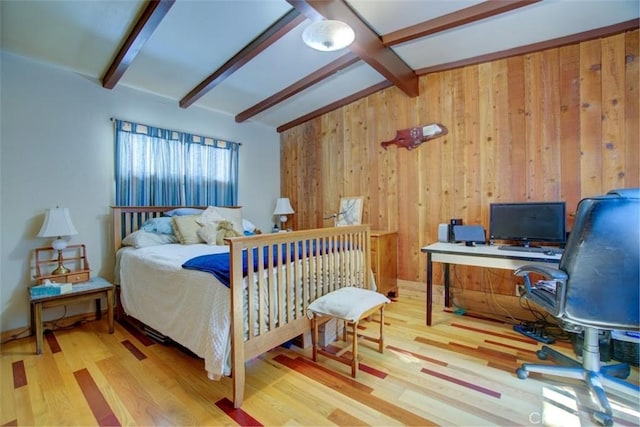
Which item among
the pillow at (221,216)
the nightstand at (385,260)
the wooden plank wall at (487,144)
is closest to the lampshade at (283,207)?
the wooden plank wall at (487,144)

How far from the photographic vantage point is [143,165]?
10.6 feet

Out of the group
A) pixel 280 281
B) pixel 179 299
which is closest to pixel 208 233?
pixel 179 299

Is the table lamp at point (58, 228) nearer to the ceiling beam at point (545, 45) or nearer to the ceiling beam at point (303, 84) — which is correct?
the ceiling beam at point (303, 84)

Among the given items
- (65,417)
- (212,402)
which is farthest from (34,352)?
(212,402)

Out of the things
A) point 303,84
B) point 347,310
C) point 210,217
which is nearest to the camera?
point 347,310

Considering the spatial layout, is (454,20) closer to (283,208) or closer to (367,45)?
(367,45)

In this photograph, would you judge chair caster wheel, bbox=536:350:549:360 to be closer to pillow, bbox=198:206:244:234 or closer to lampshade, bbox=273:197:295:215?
pillow, bbox=198:206:244:234

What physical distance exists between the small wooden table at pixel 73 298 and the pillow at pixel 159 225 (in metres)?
0.63

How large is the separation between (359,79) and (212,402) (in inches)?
139

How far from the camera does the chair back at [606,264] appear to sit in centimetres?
140

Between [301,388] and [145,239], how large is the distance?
2.14 meters

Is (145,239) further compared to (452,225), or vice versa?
(452,225)

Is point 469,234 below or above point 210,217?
below

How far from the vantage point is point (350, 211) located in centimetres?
398
